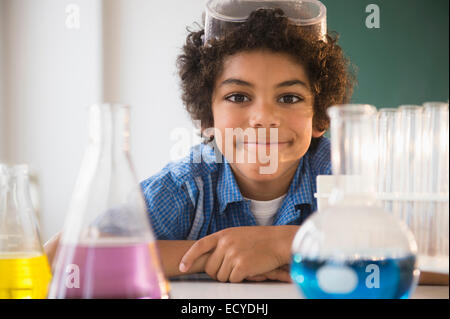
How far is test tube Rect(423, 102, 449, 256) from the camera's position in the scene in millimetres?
423

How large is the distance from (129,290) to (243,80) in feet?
2.63

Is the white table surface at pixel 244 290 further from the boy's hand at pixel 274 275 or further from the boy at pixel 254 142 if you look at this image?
the boy at pixel 254 142

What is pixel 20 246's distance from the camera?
42 centimetres

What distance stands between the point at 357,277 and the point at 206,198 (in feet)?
2.60

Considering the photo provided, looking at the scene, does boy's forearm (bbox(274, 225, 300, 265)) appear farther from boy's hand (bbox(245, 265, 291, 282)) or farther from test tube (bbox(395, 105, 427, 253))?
test tube (bbox(395, 105, 427, 253))

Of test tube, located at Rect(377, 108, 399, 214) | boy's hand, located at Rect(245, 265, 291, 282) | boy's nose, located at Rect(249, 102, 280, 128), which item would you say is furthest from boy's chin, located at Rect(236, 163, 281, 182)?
test tube, located at Rect(377, 108, 399, 214)

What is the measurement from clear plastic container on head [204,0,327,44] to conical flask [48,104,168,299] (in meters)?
0.82

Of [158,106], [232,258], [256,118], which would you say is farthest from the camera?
[158,106]

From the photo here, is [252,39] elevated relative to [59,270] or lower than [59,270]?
elevated

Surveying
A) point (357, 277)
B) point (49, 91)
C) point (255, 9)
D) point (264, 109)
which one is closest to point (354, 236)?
point (357, 277)

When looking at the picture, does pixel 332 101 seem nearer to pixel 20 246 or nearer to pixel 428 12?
pixel 428 12

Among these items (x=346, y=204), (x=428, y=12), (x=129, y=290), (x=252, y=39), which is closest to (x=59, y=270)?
(x=129, y=290)

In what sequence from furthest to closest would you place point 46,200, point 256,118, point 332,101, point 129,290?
point 46,200 < point 332,101 < point 256,118 < point 129,290

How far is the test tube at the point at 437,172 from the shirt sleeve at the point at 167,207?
68 cm
